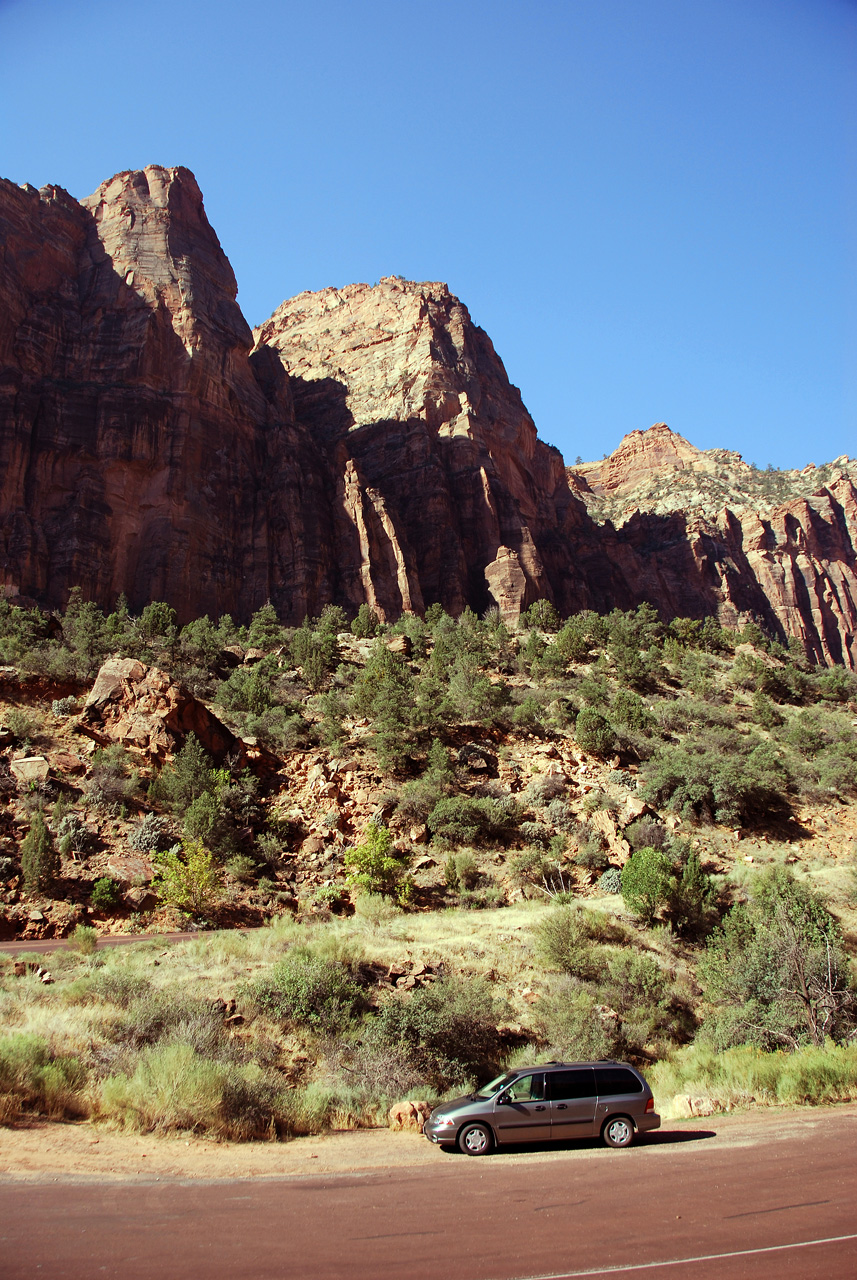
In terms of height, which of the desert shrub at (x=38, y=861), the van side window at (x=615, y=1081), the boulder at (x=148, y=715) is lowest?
the van side window at (x=615, y=1081)

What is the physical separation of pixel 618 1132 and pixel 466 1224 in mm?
4755

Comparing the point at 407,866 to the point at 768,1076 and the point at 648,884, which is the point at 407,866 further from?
the point at 768,1076

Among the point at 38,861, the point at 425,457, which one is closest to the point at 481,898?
the point at 38,861

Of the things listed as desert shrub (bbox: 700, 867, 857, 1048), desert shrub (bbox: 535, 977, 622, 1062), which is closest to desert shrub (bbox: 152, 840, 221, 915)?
desert shrub (bbox: 535, 977, 622, 1062)

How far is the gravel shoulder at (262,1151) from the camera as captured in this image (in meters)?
7.98

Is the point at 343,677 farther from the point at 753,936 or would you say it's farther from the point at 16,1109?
the point at 16,1109

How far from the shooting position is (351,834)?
2947 cm

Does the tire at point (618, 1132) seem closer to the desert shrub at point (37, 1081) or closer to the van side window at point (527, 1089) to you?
the van side window at point (527, 1089)

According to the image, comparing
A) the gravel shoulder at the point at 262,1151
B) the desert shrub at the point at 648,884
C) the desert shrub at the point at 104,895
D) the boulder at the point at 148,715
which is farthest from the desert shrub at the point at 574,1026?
the boulder at the point at 148,715

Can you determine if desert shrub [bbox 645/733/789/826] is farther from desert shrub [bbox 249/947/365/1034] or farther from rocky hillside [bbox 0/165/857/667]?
rocky hillside [bbox 0/165/857/667]

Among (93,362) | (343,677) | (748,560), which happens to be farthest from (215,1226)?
(748,560)

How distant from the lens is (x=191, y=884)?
2403cm

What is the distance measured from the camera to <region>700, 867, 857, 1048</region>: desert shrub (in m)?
15.7

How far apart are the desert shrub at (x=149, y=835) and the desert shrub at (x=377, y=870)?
23.2 ft
